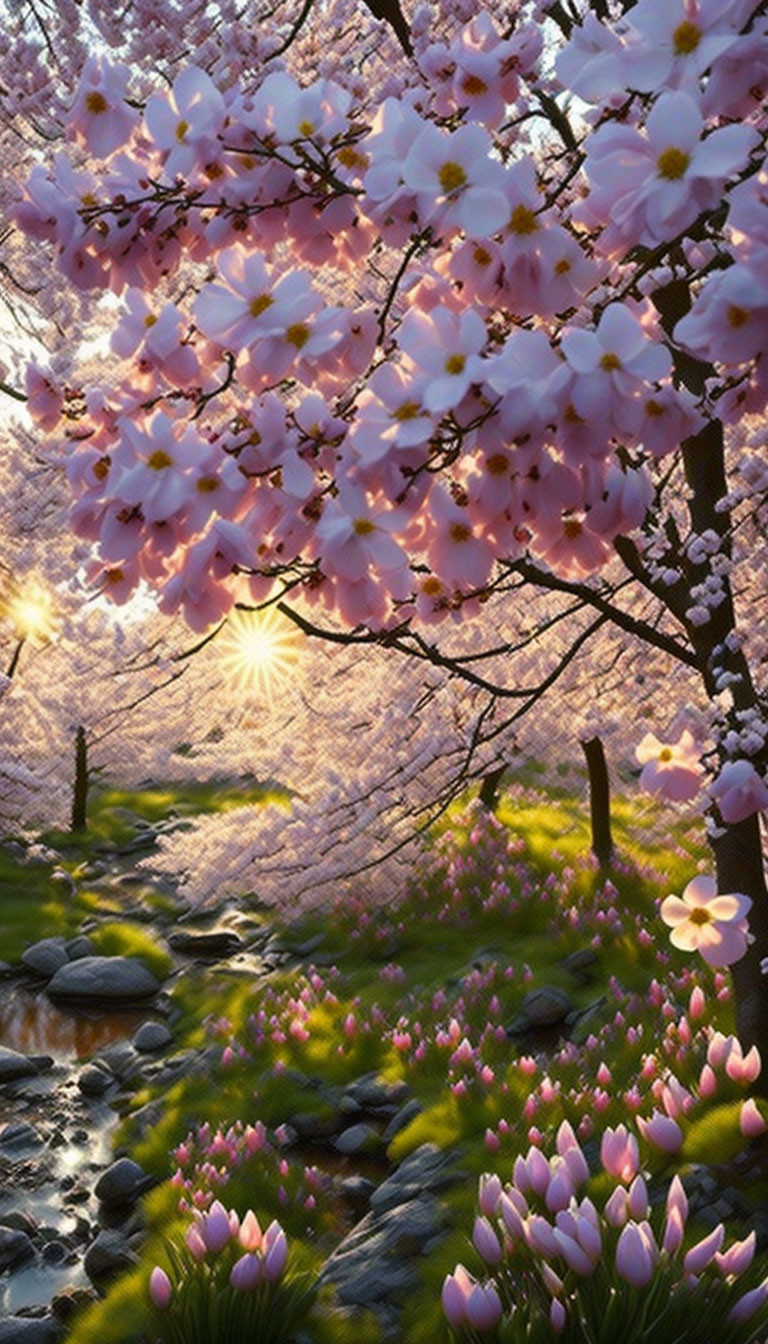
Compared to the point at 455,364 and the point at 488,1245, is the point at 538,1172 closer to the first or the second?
the point at 488,1245

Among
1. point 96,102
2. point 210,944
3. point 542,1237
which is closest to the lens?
point 96,102

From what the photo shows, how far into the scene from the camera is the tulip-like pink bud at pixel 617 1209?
4598 mm

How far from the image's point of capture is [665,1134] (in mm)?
5527

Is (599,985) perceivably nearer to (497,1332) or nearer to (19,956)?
(497,1332)

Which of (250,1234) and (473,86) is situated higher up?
(473,86)

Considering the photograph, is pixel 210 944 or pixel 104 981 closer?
pixel 104 981

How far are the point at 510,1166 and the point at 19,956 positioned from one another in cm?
967

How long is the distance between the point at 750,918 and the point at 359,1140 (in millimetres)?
3963

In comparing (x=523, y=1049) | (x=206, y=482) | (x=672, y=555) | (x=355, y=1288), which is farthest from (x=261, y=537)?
(x=523, y=1049)

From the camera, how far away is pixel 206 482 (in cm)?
240

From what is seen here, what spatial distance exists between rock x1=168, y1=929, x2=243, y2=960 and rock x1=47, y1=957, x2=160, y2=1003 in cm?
109

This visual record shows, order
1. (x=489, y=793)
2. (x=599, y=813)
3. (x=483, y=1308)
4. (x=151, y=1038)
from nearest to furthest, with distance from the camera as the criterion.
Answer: (x=483, y=1308) < (x=151, y=1038) < (x=599, y=813) < (x=489, y=793)

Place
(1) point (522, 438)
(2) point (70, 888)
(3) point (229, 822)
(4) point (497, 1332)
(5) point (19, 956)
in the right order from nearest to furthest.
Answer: (1) point (522, 438) < (4) point (497, 1332) < (3) point (229, 822) < (5) point (19, 956) < (2) point (70, 888)

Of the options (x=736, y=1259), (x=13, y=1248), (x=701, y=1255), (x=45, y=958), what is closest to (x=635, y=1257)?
(x=701, y=1255)
